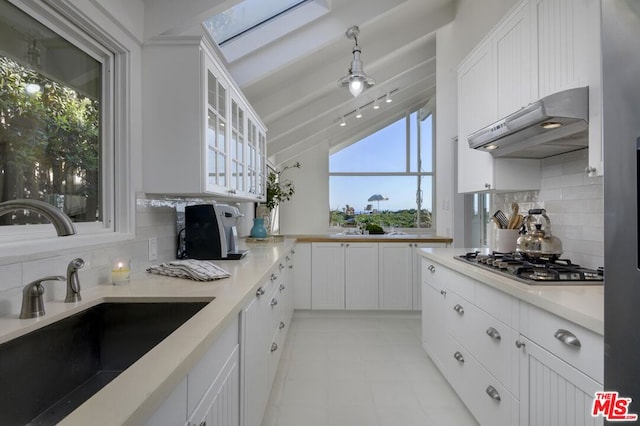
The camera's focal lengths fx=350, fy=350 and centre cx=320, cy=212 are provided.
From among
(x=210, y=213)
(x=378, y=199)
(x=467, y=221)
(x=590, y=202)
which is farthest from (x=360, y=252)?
(x=378, y=199)

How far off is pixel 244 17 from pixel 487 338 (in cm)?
284

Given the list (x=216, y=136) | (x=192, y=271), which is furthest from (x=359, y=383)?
(x=216, y=136)

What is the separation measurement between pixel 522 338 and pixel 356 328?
2.31 m

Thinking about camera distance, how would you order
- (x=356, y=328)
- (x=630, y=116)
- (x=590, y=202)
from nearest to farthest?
(x=630, y=116) → (x=590, y=202) → (x=356, y=328)

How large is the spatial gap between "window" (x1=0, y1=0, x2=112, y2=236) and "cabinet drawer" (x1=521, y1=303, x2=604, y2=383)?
1867mm

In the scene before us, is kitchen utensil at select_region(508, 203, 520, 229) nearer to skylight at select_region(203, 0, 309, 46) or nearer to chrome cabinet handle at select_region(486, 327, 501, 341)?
chrome cabinet handle at select_region(486, 327, 501, 341)

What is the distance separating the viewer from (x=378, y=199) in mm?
7598

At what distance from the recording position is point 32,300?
3.31ft

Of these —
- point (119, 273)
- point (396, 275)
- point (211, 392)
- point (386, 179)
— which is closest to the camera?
point (211, 392)

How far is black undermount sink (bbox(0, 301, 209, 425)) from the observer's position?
866 mm

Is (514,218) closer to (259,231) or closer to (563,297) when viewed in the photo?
(563,297)

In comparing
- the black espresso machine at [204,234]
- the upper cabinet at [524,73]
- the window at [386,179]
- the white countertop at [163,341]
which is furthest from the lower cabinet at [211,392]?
the window at [386,179]

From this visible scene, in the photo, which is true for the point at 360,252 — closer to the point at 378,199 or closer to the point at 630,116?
the point at 630,116
